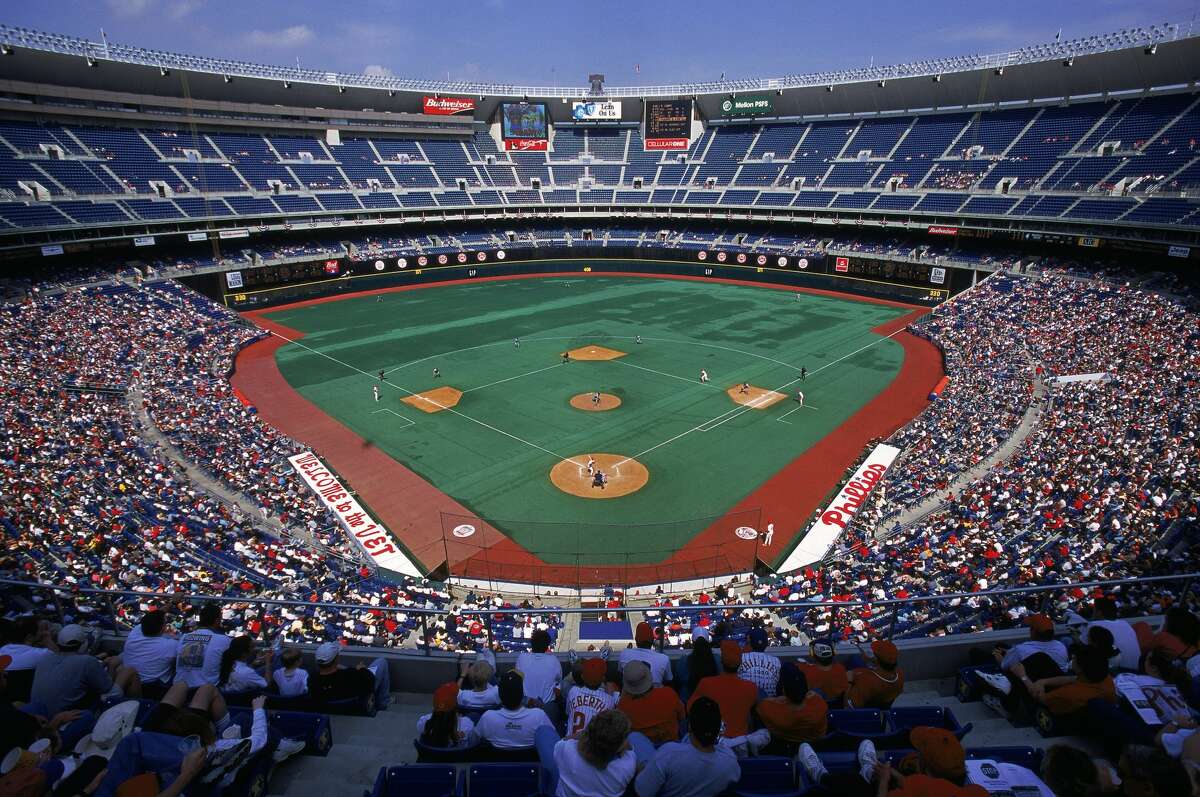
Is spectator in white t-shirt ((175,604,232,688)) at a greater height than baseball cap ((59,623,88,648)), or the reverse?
baseball cap ((59,623,88,648))

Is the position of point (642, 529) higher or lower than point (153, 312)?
lower

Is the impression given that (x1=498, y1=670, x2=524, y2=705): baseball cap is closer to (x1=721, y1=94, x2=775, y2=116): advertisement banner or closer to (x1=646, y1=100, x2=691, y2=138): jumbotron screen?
(x1=721, y1=94, x2=775, y2=116): advertisement banner

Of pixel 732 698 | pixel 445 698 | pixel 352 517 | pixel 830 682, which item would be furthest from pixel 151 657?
pixel 352 517

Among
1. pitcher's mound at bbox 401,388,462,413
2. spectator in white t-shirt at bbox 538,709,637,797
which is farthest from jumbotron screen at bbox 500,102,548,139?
spectator in white t-shirt at bbox 538,709,637,797

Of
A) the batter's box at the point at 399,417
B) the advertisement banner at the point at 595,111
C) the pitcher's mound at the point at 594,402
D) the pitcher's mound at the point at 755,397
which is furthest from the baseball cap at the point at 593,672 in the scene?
the advertisement banner at the point at 595,111

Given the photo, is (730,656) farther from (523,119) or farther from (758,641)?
(523,119)

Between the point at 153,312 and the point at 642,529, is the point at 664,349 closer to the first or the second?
the point at 642,529

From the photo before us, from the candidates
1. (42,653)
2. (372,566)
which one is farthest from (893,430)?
(42,653)
